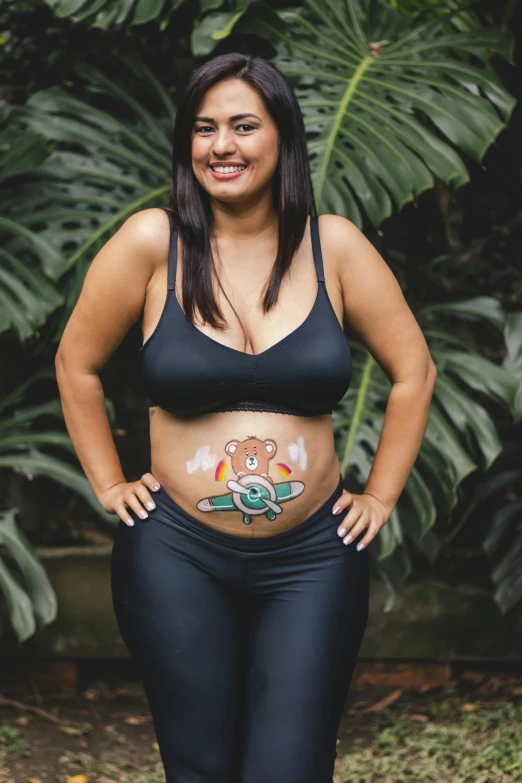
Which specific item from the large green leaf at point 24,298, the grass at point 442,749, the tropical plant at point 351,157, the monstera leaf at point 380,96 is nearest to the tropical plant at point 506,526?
the tropical plant at point 351,157

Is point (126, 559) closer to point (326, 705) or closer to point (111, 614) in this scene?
point (326, 705)

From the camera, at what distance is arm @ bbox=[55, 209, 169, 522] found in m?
2.00

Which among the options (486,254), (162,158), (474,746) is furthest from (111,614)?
(486,254)

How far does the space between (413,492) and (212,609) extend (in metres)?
1.35

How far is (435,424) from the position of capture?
10.6 ft

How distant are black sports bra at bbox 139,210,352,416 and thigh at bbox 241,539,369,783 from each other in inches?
12.9

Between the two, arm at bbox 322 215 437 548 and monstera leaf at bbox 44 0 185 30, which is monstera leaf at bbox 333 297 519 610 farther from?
monstera leaf at bbox 44 0 185 30

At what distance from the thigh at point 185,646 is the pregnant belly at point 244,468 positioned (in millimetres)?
95

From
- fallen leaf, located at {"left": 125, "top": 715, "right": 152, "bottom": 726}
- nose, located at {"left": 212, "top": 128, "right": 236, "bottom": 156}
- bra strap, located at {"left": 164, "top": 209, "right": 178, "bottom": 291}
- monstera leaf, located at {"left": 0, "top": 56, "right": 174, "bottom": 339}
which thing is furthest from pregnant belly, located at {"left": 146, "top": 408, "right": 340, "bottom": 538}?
fallen leaf, located at {"left": 125, "top": 715, "right": 152, "bottom": 726}

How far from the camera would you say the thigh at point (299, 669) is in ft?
6.48

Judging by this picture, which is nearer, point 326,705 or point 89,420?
point 326,705

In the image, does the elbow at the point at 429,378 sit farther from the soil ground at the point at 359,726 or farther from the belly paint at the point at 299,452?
the soil ground at the point at 359,726

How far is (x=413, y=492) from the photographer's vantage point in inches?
127

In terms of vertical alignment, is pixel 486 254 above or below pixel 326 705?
above
